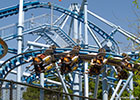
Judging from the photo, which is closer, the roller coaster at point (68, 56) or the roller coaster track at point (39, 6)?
the roller coaster at point (68, 56)

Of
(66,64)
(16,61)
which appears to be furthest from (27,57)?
(66,64)

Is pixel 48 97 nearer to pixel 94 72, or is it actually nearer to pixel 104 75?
pixel 94 72

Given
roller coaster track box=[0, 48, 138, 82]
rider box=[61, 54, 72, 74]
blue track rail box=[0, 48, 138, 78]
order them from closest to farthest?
rider box=[61, 54, 72, 74], roller coaster track box=[0, 48, 138, 82], blue track rail box=[0, 48, 138, 78]

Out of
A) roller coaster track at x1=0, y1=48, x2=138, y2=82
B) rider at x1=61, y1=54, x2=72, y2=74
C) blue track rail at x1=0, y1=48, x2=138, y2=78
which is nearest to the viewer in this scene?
rider at x1=61, y1=54, x2=72, y2=74

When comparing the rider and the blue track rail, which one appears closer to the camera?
the rider

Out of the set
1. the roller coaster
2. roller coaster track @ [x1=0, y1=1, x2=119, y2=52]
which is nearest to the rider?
the roller coaster

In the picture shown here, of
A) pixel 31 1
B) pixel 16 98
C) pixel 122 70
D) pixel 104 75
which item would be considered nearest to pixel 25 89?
pixel 16 98

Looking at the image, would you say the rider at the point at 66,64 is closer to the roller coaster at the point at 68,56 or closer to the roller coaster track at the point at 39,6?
the roller coaster at the point at 68,56

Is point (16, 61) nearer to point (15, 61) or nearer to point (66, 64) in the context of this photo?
point (15, 61)

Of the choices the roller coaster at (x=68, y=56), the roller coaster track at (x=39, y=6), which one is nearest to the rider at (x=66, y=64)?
the roller coaster at (x=68, y=56)

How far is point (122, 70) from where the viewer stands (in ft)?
35.6

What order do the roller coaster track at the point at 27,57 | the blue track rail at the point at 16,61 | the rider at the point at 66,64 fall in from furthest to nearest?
the blue track rail at the point at 16,61 → the roller coaster track at the point at 27,57 → the rider at the point at 66,64

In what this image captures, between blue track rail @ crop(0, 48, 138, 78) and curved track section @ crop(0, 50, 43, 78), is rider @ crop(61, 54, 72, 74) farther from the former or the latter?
curved track section @ crop(0, 50, 43, 78)

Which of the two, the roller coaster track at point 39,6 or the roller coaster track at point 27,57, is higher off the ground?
the roller coaster track at point 39,6
